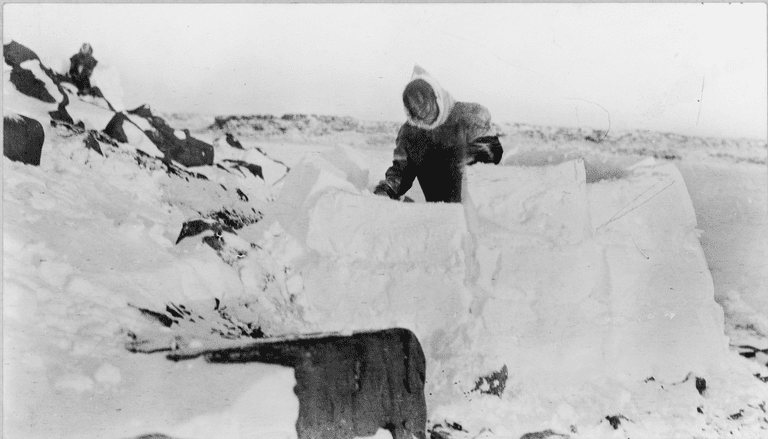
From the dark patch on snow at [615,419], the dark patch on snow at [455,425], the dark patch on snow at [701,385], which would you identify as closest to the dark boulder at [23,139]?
the dark patch on snow at [455,425]

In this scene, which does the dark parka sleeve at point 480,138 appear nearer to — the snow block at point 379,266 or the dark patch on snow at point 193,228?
the snow block at point 379,266

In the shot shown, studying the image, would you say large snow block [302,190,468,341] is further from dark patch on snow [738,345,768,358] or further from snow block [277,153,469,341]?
dark patch on snow [738,345,768,358]

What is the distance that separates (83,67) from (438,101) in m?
0.81

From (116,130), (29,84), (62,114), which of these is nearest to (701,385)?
(116,130)

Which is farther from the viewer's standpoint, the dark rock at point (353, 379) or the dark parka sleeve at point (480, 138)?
the dark parka sleeve at point (480, 138)

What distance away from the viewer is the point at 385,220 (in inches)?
39.1

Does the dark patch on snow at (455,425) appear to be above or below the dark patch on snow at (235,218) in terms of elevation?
below

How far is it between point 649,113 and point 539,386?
68 centimetres

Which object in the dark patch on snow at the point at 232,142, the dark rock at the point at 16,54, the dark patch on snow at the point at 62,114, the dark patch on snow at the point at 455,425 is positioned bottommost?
the dark patch on snow at the point at 455,425

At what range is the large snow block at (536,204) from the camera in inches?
39.4

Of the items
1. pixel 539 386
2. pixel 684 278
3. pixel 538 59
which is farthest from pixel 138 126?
pixel 684 278

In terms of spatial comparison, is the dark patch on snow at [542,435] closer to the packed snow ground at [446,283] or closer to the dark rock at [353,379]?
the packed snow ground at [446,283]

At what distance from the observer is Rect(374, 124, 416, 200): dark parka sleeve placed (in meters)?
1.03

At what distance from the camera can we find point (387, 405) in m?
0.95
